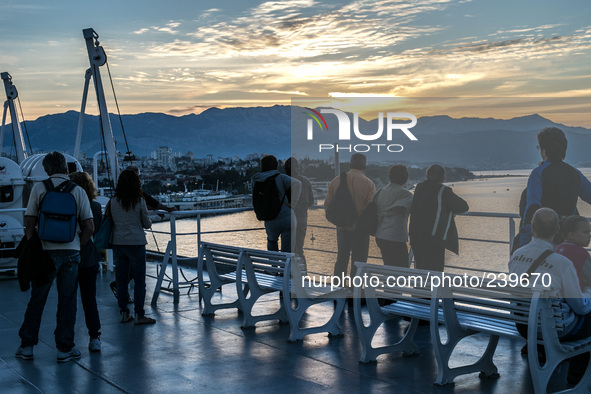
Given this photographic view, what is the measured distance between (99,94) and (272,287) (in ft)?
62.6

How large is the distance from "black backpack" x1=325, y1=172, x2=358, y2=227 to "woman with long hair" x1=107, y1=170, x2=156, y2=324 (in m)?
1.83

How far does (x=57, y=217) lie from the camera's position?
5.24m

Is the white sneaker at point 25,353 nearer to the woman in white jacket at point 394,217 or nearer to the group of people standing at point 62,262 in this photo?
the group of people standing at point 62,262

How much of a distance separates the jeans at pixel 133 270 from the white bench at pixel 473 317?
251 centimetres

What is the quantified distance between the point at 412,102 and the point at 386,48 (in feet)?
2.08

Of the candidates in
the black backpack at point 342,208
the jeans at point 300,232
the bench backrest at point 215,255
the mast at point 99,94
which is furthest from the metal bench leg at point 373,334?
the mast at point 99,94

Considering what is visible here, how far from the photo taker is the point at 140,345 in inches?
236

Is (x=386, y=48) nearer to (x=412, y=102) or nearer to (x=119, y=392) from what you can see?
(x=412, y=102)

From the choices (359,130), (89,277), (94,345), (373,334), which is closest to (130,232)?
(89,277)

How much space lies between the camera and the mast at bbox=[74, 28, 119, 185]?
64.7 ft

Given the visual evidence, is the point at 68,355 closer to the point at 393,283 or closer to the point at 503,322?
the point at 393,283

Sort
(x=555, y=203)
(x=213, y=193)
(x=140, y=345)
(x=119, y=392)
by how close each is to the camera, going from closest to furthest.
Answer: (x=119, y=392) < (x=555, y=203) < (x=140, y=345) < (x=213, y=193)

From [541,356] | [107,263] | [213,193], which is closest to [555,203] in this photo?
[541,356]

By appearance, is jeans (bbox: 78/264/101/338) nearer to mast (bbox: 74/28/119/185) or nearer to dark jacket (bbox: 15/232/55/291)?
dark jacket (bbox: 15/232/55/291)
